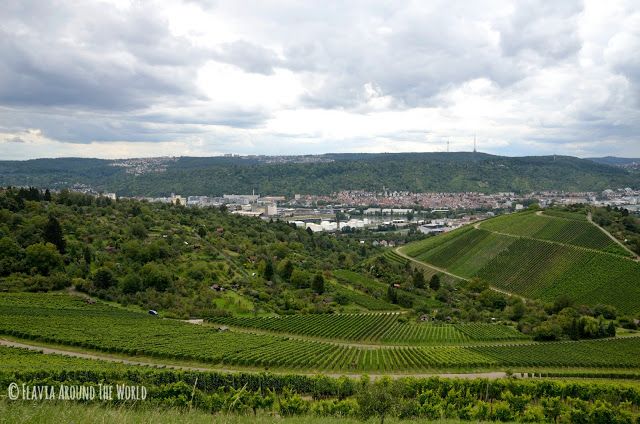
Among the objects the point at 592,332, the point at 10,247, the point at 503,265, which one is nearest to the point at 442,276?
the point at 503,265

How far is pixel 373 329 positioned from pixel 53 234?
138 feet

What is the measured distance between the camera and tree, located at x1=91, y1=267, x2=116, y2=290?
57.4 metres

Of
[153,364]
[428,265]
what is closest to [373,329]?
[153,364]

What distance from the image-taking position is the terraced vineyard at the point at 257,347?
4025cm

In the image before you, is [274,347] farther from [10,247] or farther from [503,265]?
[503,265]

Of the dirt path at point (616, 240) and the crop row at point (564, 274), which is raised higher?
the dirt path at point (616, 240)

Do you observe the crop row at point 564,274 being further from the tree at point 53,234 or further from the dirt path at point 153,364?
the tree at point 53,234

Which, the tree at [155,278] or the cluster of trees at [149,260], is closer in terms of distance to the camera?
the cluster of trees at [149,260]

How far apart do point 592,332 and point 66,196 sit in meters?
85.6

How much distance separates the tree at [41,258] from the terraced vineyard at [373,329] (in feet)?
70.0

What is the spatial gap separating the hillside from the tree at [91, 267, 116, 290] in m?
59.3

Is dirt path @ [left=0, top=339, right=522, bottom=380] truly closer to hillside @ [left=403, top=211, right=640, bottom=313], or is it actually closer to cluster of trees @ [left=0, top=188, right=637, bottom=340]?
cluster of trees @ [left=0, top=188, right=637, bottom=340]

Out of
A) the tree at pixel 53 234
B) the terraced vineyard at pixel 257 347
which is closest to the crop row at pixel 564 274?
the terraced vineyard at pixel 257 347

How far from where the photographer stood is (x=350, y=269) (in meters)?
91.8
